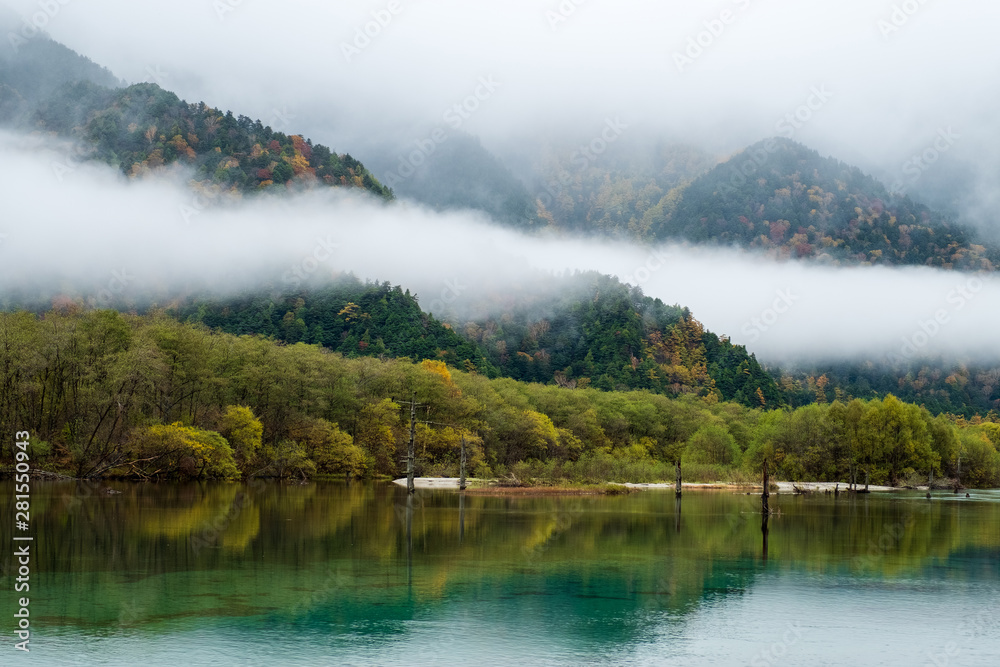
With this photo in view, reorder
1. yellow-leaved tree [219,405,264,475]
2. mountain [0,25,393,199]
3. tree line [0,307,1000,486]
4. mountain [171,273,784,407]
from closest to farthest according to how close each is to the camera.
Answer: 1. tree line [0,307,1000,486]
2. yellow-leaved tree [219,405,264,475]
3. mountain [171,273,784,407]
4. mountain [0,25,393,199]

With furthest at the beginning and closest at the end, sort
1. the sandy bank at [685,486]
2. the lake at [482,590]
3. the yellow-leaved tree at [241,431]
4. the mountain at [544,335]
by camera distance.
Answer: the mountain at [544,335] → the sandy bank at [685,486] → the yellow-leaved tree at [241,431] → the lake at [482,590]

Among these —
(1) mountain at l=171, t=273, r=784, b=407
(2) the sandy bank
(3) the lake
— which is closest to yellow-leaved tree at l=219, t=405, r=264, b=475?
(2) the sandy bank

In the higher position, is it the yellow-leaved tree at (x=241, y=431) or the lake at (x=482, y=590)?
the yellow-leaved tree at (x=241, y=431)

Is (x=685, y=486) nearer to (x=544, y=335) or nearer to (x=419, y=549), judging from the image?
(x=419, y=549)

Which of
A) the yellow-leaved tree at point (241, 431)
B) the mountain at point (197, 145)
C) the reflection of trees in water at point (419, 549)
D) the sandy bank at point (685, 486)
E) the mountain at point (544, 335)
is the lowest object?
the sandy bank at point (685, 486)

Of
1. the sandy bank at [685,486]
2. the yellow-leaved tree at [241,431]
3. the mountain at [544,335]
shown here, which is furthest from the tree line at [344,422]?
the mountain at [544,335]

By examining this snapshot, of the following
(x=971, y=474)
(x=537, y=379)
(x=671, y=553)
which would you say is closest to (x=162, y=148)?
(x=537, y=379)

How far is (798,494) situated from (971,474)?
1759 inches

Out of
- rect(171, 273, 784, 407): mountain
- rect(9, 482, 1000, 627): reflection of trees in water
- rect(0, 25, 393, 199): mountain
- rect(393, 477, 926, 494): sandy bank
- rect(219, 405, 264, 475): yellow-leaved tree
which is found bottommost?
rect(393, 477, 926, 494): sandy bank

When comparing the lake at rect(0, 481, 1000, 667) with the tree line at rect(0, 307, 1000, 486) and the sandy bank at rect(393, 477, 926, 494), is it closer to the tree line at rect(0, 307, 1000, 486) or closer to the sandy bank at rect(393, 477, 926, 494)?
the tree line at rect(0, 307, 1000, 486)

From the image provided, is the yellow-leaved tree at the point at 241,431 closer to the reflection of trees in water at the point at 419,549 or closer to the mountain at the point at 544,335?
the reflection of trees in water at the point at 419,549

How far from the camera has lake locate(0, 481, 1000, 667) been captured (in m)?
18.4

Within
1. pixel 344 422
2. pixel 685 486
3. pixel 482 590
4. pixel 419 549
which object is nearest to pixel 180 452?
pixel 344 422

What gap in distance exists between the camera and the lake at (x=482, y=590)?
60.3 ft
